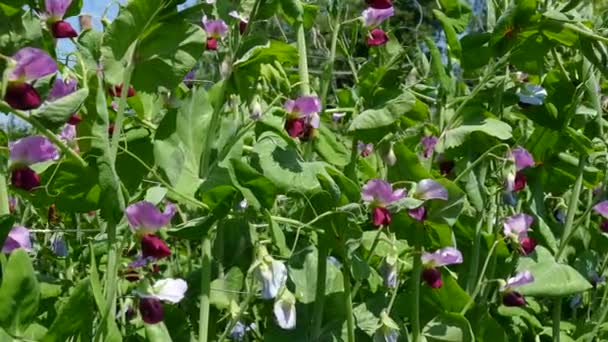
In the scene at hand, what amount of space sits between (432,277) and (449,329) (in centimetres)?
10

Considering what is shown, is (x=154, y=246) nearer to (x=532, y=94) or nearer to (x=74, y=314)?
(x=74, y=314)

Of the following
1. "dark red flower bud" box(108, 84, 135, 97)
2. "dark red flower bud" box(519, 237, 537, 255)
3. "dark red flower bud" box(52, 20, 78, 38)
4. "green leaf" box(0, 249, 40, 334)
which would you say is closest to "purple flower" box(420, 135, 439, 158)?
"dark red flower bud" box(519, 237, 537, 255)

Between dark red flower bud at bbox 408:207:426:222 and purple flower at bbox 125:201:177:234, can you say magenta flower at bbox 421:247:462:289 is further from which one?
purple flower at bbox 125:201:177:234

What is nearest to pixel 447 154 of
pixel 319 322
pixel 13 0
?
pixel 319 322

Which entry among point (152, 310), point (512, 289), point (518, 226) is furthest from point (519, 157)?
point (152, 310)

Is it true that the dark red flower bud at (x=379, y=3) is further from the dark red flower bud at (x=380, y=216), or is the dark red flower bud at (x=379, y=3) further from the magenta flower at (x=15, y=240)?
the magenta flower at (x=15, y=240)

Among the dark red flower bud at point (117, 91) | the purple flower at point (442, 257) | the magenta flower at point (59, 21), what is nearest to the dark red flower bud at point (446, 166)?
the purple flower at point (442, 257)

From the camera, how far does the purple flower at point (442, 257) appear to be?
1.46m

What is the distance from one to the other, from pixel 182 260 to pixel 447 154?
94 cm

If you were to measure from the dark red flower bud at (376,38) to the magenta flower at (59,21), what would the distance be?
54 cm

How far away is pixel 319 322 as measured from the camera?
4.76ft

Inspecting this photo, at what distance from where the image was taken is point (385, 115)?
1.39 metres

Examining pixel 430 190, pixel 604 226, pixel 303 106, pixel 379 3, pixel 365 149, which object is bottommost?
pixel 604 226

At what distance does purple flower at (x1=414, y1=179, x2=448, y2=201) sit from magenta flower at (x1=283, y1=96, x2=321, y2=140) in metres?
0.18
